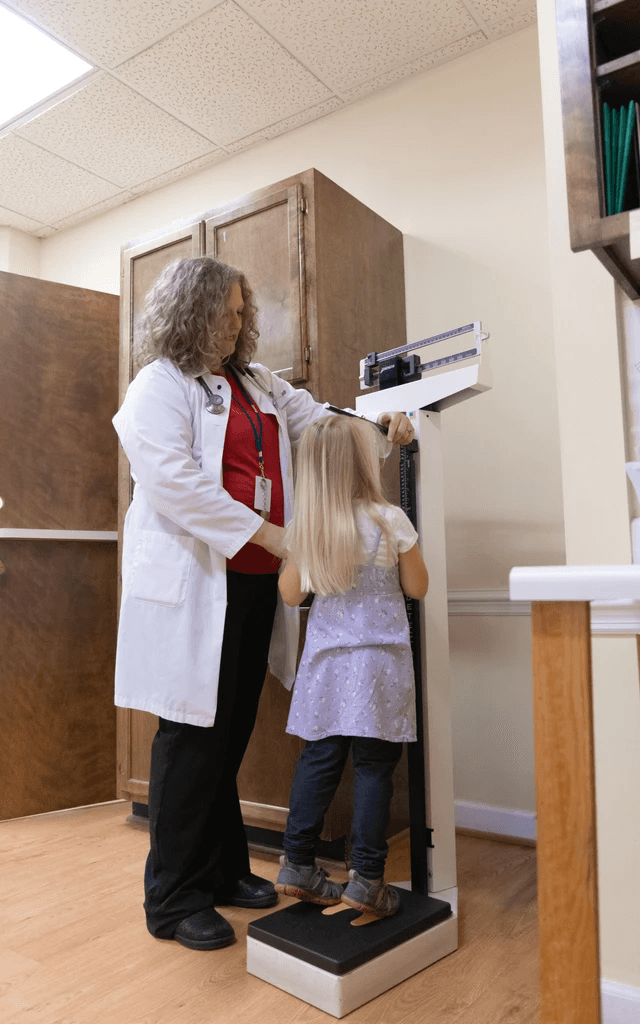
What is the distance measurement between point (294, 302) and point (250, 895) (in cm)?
159

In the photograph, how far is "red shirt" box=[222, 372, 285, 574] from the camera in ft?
5.72

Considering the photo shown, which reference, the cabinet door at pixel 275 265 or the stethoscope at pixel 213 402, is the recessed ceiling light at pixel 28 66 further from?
the stethoscope at pixel 213 402

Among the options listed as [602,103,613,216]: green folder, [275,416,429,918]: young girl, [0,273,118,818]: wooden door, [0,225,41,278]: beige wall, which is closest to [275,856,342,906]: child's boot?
[275,416,429,918]: young girl

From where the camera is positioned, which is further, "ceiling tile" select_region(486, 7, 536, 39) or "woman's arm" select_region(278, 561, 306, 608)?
"ceiling tile" select_region(486, 7, 536, 39)

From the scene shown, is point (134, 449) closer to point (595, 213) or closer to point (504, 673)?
point (595, 213)

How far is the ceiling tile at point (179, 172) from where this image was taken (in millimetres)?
3227

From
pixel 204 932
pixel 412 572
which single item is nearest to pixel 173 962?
pixel 204 932

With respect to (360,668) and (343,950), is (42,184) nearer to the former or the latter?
(360,668)

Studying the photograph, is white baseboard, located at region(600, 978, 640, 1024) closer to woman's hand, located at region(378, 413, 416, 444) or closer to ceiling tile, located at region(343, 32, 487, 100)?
woman's hand, located at region(378, 413, 416, 444)

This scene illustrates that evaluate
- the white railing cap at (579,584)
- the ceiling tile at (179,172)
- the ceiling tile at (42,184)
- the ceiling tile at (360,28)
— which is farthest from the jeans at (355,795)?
the ceiling tile at (42,184)

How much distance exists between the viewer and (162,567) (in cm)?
167

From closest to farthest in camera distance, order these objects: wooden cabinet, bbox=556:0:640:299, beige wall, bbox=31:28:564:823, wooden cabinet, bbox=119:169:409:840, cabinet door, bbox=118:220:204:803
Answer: wooden cabinet, bbox=556:0:640:299 < wooden cabinet, bbox=119:169:409:840 < beige wall, bbox=31:28:564:823 < cabinet door, bbox=118:220:204:803

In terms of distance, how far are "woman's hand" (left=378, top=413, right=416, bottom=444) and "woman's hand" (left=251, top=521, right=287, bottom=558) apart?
1.09ft

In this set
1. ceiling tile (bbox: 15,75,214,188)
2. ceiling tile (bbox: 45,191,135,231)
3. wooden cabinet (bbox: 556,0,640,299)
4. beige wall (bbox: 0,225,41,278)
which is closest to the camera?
wooden cabinet (bbox: 556,0,640,299)
